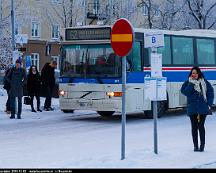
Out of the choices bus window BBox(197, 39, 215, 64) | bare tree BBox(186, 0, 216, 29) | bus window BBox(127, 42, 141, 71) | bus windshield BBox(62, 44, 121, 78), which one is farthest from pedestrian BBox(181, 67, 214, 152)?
bare tree BBox(186, 0, 216, 29)

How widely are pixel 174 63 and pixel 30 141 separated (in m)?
8.55

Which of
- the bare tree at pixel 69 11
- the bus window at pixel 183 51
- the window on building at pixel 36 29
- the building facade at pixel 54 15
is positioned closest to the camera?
the bus window at pixel 183 51

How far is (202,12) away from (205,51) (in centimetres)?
1827

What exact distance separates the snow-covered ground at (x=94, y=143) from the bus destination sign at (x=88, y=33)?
9.47 ft

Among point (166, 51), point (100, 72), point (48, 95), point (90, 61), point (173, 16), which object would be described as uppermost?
point (173, 16)

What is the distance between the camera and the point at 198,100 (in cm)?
1225

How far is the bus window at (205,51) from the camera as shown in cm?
2283

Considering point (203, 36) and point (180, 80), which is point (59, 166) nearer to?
point (180, 80)

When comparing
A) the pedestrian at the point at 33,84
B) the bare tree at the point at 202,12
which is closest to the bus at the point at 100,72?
the pedestrian at the point at 33,84

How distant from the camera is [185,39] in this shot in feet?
72.8

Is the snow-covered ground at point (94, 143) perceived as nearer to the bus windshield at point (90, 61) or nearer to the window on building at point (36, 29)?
the bus windshield at point (90, 61)

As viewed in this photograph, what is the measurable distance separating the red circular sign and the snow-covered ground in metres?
2.11

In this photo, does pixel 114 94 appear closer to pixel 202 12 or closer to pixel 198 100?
pixel 198 100

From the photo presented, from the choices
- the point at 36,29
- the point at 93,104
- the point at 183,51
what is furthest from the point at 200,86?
the point at 36,29
